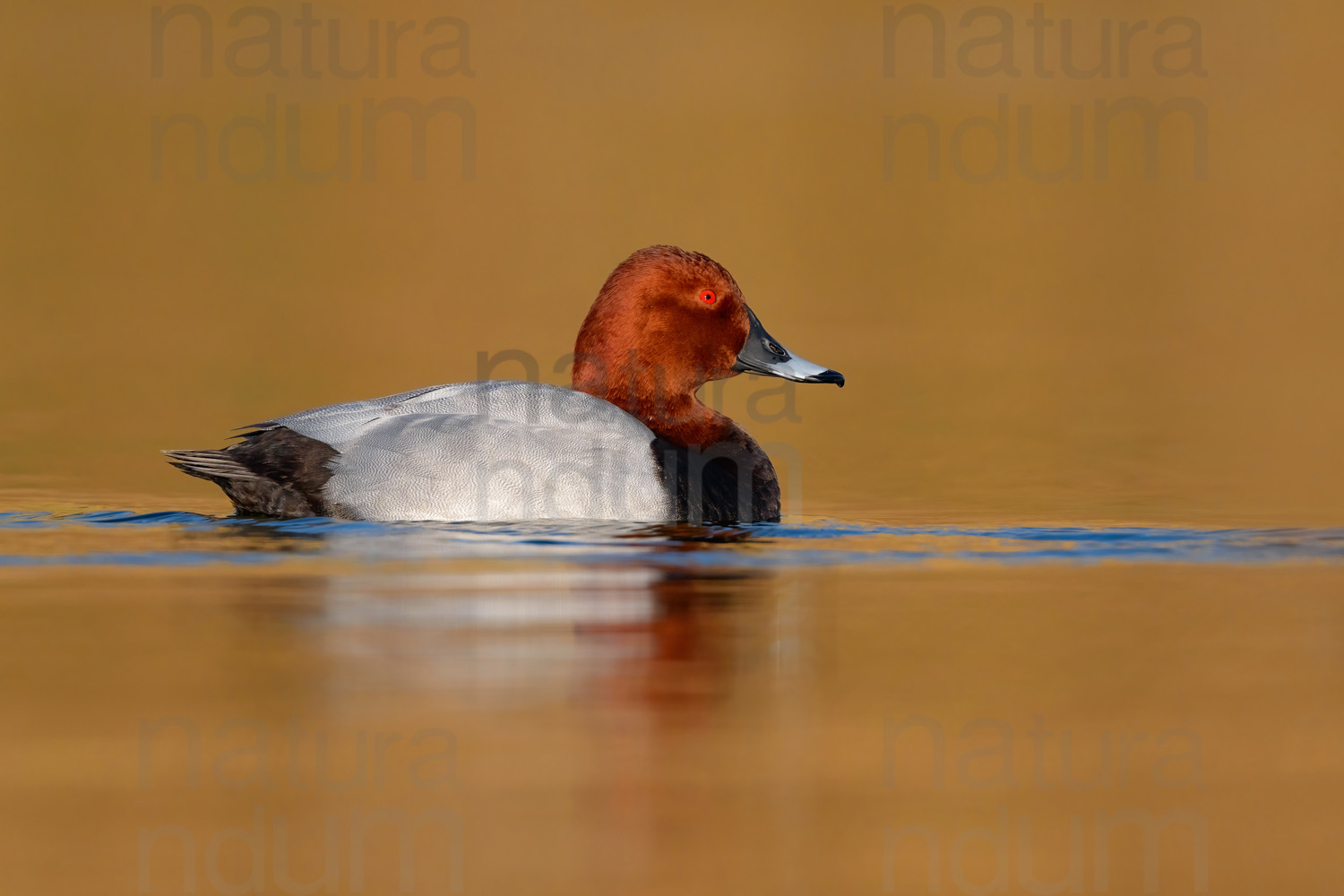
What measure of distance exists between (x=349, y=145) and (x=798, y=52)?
6426 millimetres

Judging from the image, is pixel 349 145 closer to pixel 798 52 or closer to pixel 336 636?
pixel 798 52

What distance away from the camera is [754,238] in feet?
58.1

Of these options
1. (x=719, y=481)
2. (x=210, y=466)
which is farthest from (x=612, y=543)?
(x=210, y=466)

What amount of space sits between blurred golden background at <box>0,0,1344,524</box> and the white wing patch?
3.35 ft

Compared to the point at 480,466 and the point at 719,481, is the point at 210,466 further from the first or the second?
the point at 719,481

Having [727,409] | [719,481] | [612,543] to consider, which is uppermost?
[727,409]

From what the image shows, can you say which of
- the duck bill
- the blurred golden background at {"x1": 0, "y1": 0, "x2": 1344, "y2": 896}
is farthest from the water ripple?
the duck bill

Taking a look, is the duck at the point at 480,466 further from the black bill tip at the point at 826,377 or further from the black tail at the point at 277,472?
the black bill tip at the point at 826,377

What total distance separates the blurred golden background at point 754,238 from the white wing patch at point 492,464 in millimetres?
1021

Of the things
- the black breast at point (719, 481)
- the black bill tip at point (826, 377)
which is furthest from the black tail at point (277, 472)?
the black bill tip at point (826, 377)

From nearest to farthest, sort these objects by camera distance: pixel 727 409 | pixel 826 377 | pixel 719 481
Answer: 1. pixel 719 481
2. pixel 826 377
3. pixel 727 409

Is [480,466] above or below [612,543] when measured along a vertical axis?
above

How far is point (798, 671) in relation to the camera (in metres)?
5.31

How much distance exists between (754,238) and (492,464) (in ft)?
35.7
